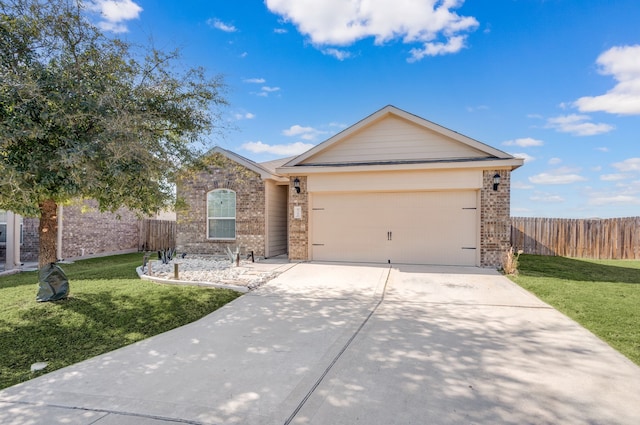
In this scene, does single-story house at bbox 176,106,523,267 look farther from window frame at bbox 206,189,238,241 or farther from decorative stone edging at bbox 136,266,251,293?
decorative stone edging at bbox 136,266,251,293

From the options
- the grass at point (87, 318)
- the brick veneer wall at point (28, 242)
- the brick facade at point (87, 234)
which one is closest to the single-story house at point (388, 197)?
the grass at point (87, 318)

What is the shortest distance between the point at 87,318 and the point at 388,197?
8584 mm

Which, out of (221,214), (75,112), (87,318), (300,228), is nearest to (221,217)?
(221,214)

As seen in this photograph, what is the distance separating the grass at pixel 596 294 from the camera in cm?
514

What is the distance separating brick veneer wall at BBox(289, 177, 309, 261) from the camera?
1193 cm

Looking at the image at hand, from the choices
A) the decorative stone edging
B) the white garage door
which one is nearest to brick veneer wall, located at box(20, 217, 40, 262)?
the decorative stone edging

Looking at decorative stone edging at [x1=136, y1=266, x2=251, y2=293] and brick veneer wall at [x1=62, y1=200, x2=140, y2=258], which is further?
brick veneer wall at [x1=62, y1=200, x2=140, y2=258]

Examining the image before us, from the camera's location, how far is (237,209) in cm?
1314

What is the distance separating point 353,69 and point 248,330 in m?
11.1

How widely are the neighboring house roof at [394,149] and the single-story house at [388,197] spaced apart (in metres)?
0.03

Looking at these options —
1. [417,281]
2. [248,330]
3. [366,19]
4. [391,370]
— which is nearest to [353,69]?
[366,19]

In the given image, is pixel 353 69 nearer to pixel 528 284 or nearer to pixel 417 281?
pixel 417 281

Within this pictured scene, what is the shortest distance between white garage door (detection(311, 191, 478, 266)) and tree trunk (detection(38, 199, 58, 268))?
7174 millimetres

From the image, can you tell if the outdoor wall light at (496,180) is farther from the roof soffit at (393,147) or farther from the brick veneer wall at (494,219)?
the roof soffit at (393,147)
